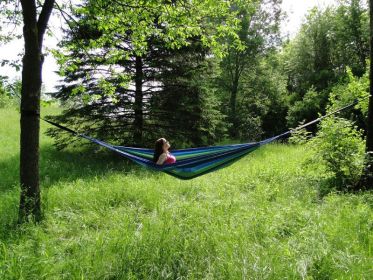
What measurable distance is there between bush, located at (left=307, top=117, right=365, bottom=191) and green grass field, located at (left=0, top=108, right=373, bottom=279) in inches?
14.6

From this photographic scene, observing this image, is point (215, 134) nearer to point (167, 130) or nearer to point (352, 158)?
point (167, 130)

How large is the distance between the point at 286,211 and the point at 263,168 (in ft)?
9.30

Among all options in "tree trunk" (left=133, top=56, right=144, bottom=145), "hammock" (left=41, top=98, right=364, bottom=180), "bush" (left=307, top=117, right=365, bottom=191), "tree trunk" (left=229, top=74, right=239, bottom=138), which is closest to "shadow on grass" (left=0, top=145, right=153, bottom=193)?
"tree trunk" (left=133, top=56, right=144, bottom=145)

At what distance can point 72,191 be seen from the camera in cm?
482

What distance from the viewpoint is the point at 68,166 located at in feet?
23.6

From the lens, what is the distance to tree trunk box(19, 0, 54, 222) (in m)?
3.61

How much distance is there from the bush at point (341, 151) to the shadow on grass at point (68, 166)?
3.53m

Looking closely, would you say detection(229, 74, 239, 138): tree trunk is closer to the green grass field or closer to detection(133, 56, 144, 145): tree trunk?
detection(133, 56, 144, 145): tree trunk

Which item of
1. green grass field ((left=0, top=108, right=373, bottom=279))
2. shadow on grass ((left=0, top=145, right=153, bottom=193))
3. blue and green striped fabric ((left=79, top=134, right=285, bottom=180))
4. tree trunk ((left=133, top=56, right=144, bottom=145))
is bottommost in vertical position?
green grass field ((left=0, top=108, right=373, bottom=279))

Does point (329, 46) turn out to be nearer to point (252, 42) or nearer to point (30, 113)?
point (252, 42)

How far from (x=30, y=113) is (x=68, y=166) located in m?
3.74

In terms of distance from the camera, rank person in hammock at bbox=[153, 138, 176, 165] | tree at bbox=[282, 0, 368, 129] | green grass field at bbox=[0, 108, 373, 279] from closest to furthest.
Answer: green grass field at bbox=[0, 108, 373, 279], person in hammock at bbox=[153, 138, 176, 165], tree at bbox=[282, 0, 368, 129]

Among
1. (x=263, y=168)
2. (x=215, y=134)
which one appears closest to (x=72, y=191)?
(x=263, y=168)

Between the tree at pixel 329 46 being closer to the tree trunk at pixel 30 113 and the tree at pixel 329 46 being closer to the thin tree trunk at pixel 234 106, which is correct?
the thin tree trunk at pixel 234 106
